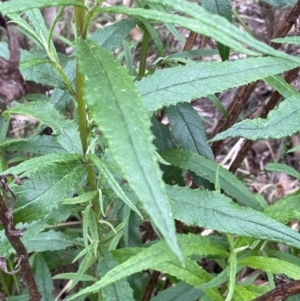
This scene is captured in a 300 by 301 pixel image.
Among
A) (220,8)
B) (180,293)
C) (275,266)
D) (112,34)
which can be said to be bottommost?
(180,293)

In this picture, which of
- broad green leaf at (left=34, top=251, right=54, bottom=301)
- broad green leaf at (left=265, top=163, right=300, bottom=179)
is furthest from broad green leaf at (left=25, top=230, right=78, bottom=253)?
broad green leaf at (left=265, top=163, right=300, bottom=179)

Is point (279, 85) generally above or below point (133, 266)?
above

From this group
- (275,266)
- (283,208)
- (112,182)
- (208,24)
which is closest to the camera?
(208,24)

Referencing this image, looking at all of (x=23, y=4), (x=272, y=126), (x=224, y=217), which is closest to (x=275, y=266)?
(x=224, y=217)

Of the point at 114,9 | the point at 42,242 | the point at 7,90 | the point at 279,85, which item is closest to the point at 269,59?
the point at 279,85

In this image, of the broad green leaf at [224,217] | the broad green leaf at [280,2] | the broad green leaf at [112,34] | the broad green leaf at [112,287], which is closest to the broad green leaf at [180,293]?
the broad green leaf at [112,287]

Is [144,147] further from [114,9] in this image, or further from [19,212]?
[19,212]

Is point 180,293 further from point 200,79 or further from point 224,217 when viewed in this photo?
point 200,79
